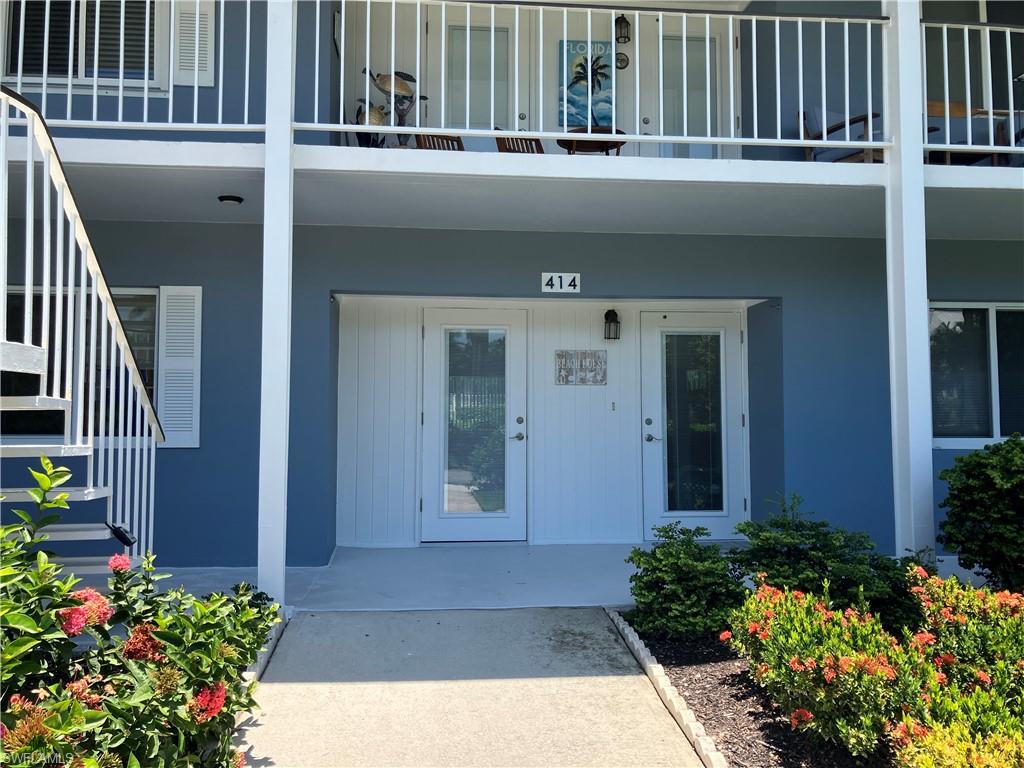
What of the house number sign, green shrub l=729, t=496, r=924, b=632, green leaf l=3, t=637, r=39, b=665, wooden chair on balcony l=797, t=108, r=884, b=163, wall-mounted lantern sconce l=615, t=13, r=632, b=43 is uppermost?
wall-mounted lantern sconce l=615, t=13, r=632, b=43

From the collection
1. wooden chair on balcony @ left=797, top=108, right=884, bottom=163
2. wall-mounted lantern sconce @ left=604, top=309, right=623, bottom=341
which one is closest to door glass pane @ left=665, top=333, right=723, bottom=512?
wall-mounted lantern sconce @ left=604, top=309, right=623, bottom=341

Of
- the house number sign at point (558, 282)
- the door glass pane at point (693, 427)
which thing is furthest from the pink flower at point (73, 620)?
the door glass pane at point (693, 427)

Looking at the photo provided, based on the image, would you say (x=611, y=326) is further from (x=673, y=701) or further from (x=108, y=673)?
(x=108, y=673)

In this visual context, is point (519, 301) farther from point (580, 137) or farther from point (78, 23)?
point (78, 23)

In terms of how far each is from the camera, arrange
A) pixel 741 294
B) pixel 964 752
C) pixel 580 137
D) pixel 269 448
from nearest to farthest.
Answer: pixel 964 752, pixel 269 448, pixel 580 137, pixel 741 294

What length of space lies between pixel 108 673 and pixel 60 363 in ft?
4.64

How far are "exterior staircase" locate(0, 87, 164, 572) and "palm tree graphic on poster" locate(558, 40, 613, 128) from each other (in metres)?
4.59

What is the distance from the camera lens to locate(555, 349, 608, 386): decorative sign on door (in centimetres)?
704

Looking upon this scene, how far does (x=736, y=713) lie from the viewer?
3303mm

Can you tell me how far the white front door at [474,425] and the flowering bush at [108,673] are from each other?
12.9ft

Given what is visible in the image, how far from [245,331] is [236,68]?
2.19 m

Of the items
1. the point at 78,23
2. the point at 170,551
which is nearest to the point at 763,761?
the point at 170,551

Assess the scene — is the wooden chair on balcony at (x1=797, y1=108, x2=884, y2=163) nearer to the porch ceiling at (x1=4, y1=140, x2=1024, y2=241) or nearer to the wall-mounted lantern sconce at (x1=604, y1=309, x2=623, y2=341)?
the porch ceiling at (x1=4, y1=140, x2=1024, y2=241)

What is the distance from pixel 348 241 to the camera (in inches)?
242
